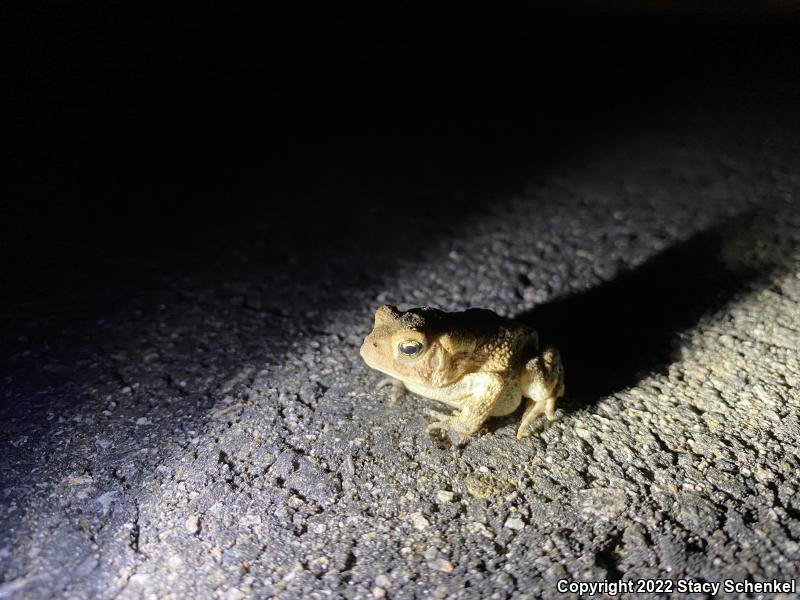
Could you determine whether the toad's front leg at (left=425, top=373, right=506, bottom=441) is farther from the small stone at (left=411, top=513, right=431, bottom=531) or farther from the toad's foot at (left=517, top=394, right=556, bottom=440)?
the small stone at (left=411, top=513, right=431, bottom=531)

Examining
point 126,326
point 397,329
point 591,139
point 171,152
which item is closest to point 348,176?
point 171,152

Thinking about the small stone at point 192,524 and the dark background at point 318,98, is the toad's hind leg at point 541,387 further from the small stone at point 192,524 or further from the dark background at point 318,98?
the dark background at point 318,98

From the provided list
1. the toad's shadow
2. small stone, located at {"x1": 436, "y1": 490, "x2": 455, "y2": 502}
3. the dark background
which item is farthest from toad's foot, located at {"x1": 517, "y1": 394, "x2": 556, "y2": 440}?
the dark background

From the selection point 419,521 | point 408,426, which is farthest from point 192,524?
point 408,426

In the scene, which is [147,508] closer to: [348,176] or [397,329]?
[397,329]

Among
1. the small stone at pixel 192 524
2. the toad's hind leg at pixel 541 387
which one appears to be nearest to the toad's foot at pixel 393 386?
the toad's hind leg at pixel 541 387

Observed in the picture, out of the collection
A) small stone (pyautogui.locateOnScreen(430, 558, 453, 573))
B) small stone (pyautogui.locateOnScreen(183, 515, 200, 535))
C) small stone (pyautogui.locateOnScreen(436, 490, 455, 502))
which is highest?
small stone (pyautogui.locateOnScreen(430, 558, 453, 573))
